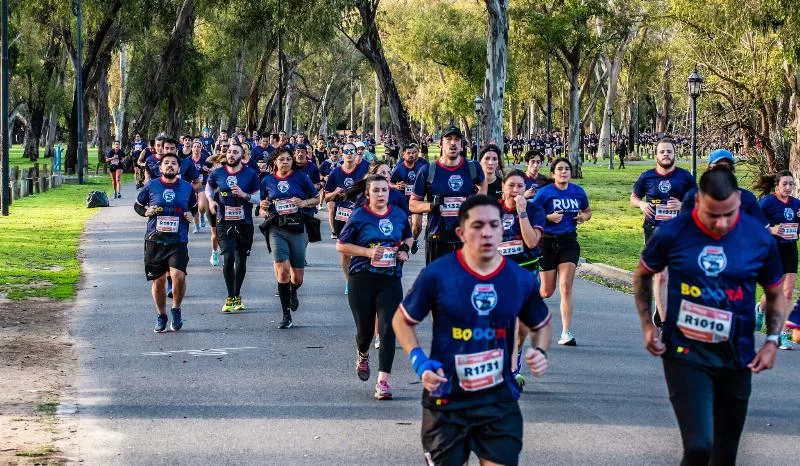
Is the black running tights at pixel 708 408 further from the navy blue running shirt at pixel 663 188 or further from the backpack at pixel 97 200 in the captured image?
the backpack at pixel 97 200

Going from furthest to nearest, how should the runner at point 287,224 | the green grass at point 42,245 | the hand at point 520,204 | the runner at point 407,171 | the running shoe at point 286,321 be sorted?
the green grass at point 42,245 < the runner at point 407,171 < the runner at point 287,224 < the running shoe at point 286,321 < the hand at point 520,204

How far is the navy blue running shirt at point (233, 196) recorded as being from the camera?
14656 millimetres

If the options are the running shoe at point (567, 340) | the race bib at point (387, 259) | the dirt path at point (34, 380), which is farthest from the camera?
the running shoe at point (567, 340)

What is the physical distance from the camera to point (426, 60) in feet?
227

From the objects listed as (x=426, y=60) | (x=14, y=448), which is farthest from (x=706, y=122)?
(x=14, y=448)

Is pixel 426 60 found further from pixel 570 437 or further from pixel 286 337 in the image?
pixel 570 437

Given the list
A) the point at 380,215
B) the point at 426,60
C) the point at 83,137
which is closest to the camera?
the point at 380,215

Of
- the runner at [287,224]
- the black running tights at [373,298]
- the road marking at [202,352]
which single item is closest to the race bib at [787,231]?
the black running tights at [373,298]

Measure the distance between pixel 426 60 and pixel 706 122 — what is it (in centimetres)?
2919

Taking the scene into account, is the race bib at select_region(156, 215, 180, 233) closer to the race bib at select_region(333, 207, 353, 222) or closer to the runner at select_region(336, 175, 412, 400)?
the runner at select_region(336, 175, 412, 400)

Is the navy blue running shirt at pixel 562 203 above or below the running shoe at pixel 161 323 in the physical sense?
above

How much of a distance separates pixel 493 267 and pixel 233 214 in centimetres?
913

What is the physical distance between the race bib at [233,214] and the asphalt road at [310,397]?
3.50 ft

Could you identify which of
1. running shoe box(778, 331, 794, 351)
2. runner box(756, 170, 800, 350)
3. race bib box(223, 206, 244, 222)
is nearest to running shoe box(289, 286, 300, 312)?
race bib box(223, 206, 244, 222)
